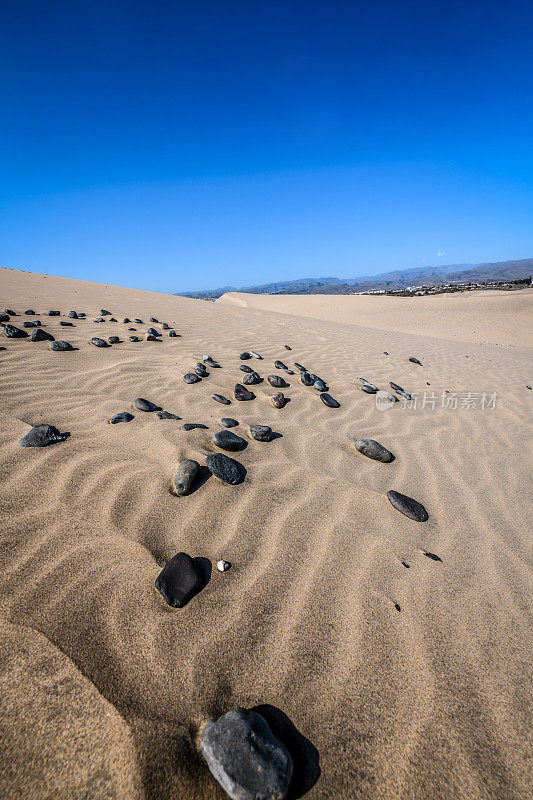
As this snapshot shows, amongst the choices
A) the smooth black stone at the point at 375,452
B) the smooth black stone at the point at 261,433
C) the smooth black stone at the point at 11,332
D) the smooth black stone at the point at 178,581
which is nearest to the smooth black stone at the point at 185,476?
the smooth black stone at the point at 178,581

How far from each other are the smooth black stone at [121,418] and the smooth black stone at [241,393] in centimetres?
114

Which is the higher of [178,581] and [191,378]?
[191,378]

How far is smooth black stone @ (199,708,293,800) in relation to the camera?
847 millimetres

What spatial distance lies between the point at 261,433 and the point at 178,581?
4.50 feet

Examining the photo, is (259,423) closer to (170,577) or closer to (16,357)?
(170,577)

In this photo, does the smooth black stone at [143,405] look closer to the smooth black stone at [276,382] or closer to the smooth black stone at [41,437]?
the smooth black stone at [41,437]

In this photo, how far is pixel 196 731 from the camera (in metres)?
0.95

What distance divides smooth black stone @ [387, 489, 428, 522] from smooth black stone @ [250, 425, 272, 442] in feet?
3.27

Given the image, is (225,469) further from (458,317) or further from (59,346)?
(458,317)

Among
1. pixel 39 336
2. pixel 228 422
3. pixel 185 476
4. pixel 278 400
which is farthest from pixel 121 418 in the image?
pixel 39 336

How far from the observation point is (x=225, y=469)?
2.05m

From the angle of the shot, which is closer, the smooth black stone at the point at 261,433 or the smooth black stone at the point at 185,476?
the smooth black stone at the point at 185,476

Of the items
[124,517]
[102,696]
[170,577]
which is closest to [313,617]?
[170,577]

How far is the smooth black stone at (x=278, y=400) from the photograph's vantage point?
131 inches
